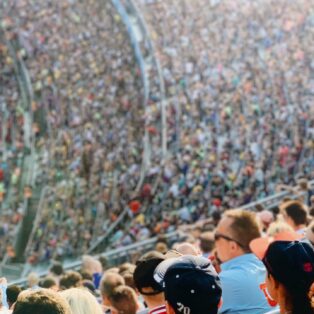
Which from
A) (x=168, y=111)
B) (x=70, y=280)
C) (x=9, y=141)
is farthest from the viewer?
(x=9, y=141)

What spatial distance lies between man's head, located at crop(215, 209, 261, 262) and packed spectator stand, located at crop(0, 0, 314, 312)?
7.58 meters

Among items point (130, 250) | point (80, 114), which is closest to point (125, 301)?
point (130, 250)

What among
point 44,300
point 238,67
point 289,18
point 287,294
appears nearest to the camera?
point 44,300

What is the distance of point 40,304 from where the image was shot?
245cm

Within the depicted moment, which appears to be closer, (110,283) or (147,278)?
(147,278)

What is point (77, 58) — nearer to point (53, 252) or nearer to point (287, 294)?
point (53, 252)

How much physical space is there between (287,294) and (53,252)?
44.9 ft

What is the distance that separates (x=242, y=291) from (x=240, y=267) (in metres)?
0.18

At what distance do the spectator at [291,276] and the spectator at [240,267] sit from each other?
2.91 ft

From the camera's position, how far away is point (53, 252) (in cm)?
1597

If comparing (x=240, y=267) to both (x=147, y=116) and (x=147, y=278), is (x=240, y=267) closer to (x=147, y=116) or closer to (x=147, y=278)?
(x=147, y=278)

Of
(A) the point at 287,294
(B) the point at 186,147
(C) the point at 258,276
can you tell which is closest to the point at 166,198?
(B) the point at 186,147

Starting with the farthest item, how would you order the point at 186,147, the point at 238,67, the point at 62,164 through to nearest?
the point at 238,67, the point at 62,164, the point at 186,147

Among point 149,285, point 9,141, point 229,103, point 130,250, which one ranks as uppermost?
point 9,141
